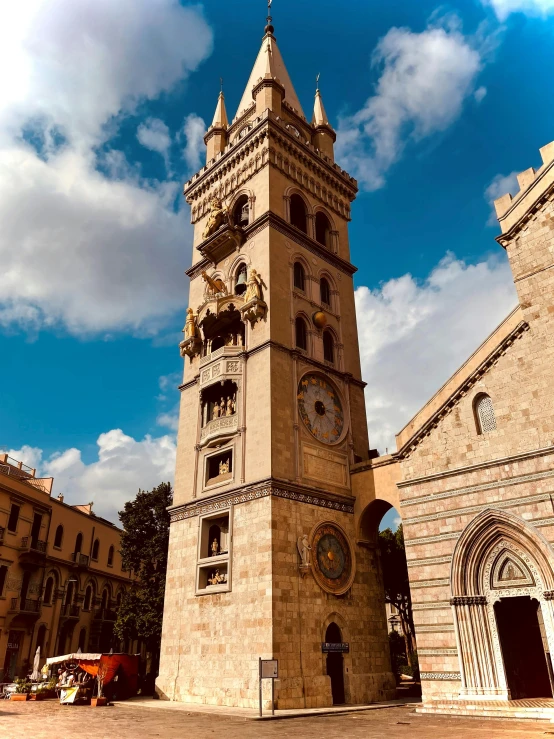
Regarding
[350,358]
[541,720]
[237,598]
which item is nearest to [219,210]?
[350,358]

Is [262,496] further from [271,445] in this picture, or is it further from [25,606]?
[25,606]

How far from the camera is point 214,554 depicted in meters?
26.2

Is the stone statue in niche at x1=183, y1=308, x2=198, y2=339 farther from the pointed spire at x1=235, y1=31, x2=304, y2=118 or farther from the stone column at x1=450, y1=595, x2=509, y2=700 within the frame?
the stone column at x1=450, y1=595, x2=509, y2=700

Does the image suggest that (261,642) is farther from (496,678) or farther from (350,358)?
(350,358)

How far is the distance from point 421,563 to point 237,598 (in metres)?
7.57

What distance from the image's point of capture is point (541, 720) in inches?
655

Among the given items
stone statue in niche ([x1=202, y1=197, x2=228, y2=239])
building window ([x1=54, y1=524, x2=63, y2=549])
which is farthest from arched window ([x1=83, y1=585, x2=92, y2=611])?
stone statue in niche ([x1=202, y1=197, x2=228, y2=239])

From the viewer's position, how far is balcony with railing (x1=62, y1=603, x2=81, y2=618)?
1677 inches

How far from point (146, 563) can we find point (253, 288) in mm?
17862

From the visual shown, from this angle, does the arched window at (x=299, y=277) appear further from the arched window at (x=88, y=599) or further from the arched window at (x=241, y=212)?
the arched window at (x=88, y=599)

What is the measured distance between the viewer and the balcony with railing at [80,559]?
44938 millimetres

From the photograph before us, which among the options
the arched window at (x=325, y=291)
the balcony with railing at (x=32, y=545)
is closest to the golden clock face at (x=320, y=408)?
the arched window at (x=325, y=291)

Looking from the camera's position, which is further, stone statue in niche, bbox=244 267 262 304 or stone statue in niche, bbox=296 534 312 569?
stone statue in niche, bbox=244 267 262 304

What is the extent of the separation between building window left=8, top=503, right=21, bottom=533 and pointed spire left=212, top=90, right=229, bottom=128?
29.2 meters
